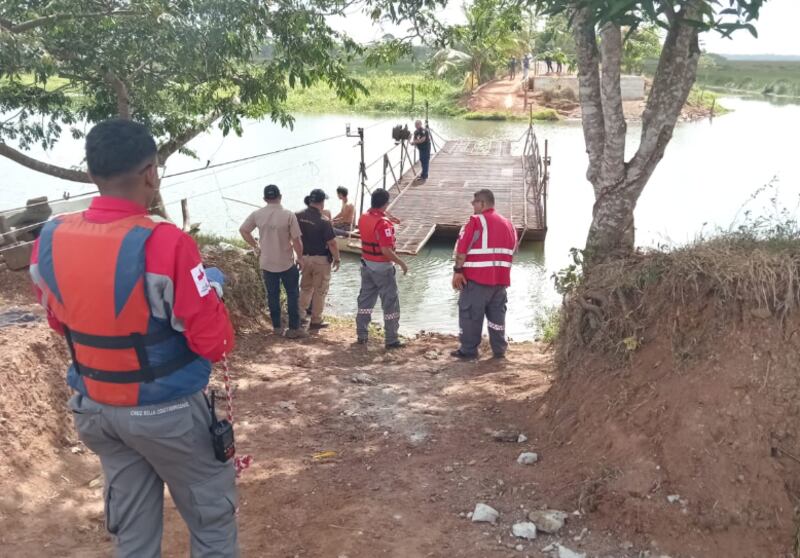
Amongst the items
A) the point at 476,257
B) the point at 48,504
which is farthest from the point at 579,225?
the point at 48,504

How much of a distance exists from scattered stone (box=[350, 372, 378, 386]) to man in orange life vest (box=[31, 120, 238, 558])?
126 inches

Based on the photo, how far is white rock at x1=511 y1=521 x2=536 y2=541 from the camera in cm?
319

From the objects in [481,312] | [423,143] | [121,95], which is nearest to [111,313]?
[481,312]

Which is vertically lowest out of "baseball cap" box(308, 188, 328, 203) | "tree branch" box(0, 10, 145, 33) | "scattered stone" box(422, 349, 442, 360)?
"scattered stone" box(422, 349, 442, 360)

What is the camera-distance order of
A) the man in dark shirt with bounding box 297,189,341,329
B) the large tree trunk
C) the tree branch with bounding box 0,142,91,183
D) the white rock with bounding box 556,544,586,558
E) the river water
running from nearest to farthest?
the white rock with bounding box 556,544,586,558, the large tree trunk, the man in dark shirt with bounding box 297,189,341,329, the tree branch with bounding box 0,142,91,183, the river water

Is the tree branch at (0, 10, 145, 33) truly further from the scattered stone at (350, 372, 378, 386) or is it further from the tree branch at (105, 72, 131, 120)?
the scattered stone at (350, 372, 378, 386)

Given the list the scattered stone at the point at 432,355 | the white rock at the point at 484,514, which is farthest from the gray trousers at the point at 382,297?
the white rock at the point at 484,514

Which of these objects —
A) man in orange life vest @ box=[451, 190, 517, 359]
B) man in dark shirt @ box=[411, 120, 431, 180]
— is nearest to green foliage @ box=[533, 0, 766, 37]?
man in orange life vest @ box=[451, 190, 517, 359]

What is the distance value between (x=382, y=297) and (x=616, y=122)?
313 cm

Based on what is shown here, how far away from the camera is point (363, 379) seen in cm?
575

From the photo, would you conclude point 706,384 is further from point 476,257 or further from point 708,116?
point 708,116

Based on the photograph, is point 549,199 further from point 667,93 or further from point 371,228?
point 667,93

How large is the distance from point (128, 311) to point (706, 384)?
2.64 meters

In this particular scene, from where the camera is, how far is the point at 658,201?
57.9 feet
